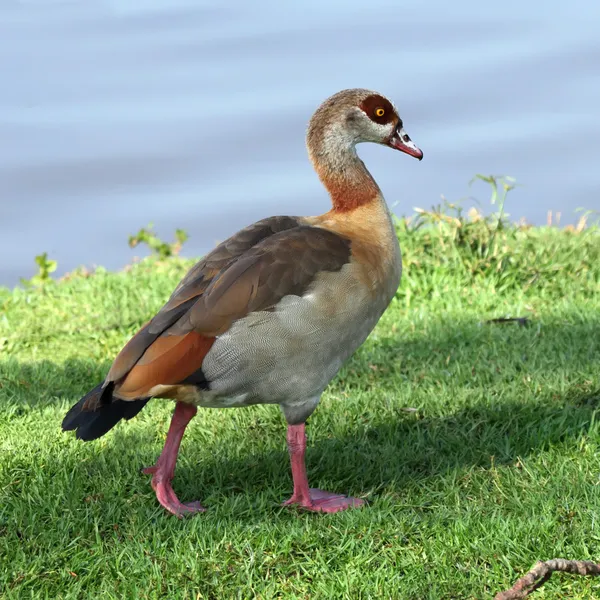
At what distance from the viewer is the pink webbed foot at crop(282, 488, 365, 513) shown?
4.39m

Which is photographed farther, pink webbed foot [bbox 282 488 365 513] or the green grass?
pink webbed foot [bbox 282 488 365 513]

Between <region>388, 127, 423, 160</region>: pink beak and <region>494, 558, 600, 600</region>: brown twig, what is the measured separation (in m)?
2.20

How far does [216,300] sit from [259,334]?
23 centimetres

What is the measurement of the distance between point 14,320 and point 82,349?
1.10m

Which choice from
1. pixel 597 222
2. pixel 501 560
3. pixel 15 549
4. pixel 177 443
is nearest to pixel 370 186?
pixel 177 443

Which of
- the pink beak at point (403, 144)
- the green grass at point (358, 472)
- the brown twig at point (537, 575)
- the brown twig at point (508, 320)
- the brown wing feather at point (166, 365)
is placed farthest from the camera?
the brown twig at point (508, 320)

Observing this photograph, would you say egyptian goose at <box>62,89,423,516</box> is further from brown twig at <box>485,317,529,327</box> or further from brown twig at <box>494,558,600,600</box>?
brown twig at <box>485,317,529,327</box>

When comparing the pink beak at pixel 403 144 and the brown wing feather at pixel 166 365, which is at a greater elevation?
the pink beak at pixel 403 144

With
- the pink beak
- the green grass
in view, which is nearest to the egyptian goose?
the green grass

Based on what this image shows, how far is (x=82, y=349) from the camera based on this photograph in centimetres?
727

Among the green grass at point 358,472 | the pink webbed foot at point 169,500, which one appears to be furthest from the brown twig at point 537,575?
the pink webbed foot at point 169,500

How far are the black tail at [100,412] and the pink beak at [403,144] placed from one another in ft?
5.95

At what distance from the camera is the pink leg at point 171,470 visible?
4.40m

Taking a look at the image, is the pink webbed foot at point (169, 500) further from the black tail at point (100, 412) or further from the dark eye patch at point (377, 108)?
the dark eye patch at point (377, 108)
